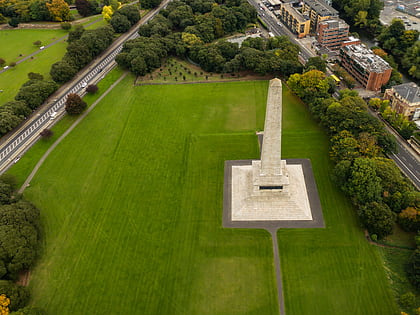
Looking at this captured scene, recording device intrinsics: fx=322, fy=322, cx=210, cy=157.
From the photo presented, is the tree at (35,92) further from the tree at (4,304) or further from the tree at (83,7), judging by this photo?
the tree at (83,7)

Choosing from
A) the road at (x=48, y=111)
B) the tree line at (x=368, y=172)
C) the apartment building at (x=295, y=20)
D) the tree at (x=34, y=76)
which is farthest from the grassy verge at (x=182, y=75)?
the apartment building at (x=295, y=20)

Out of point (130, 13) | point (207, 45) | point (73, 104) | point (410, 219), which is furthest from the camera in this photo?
point (130, 13)

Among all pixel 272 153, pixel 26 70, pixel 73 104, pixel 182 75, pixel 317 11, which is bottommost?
pixel 182 75

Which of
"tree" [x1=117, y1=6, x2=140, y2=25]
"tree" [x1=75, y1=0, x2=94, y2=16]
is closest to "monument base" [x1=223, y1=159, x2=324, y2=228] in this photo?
"tree" [x1=117, y1=6, x2=140, y2=25]

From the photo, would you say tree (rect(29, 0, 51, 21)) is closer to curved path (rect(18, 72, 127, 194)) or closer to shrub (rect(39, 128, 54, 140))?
curved path (rect(18, 72, 127, 194))

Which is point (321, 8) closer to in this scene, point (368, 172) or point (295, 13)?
point (295, 13)

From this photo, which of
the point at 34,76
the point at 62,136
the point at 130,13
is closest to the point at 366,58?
the point at 62,136
